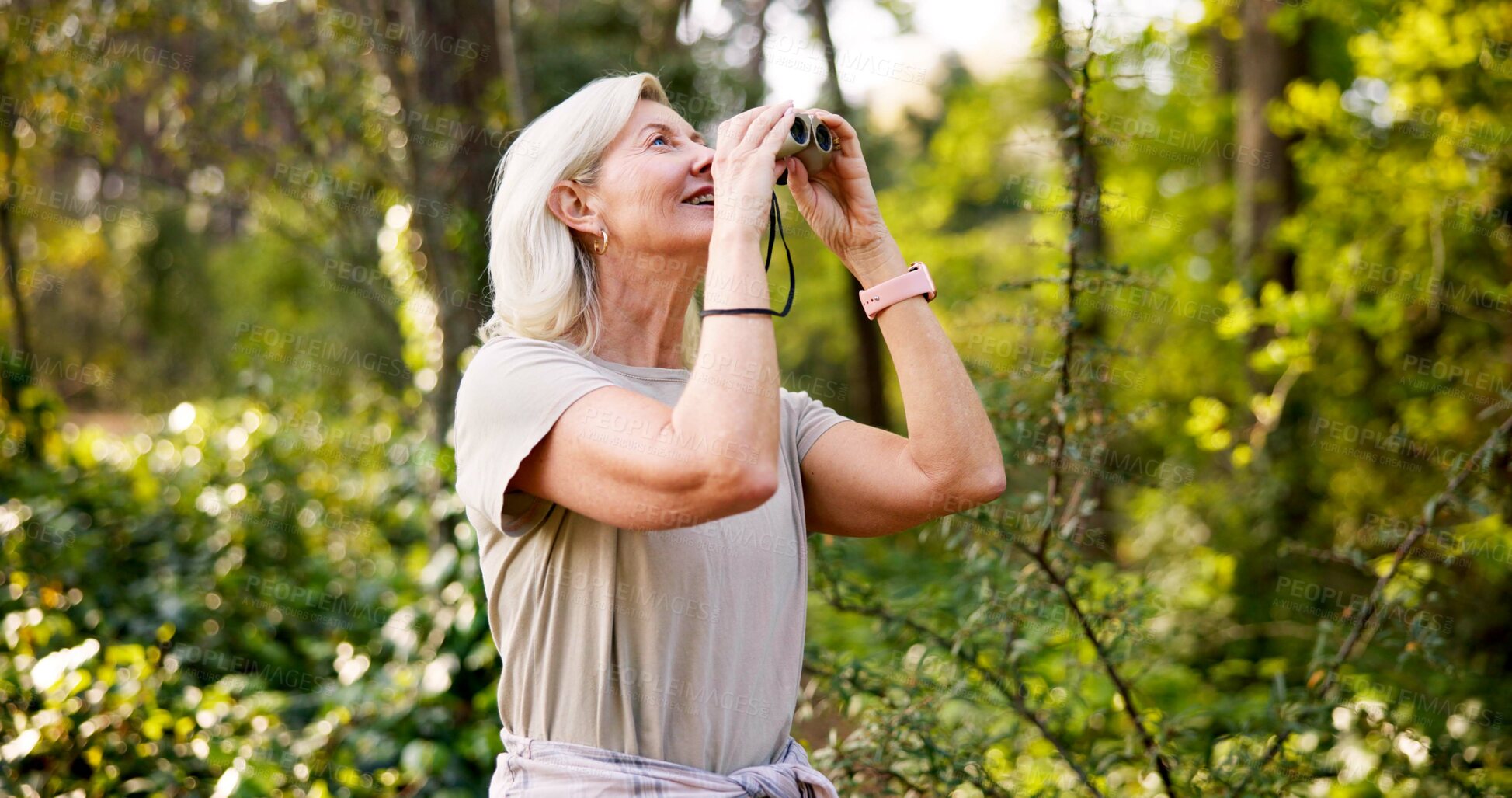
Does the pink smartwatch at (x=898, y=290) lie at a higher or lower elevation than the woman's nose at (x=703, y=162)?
lower

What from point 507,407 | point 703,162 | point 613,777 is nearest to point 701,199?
point 703,162

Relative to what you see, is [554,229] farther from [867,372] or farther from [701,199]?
[867,372]

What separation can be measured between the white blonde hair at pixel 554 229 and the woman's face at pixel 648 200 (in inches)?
0.9

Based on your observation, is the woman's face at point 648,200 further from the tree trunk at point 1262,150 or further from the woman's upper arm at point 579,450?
the tree trunk at point 1262,150

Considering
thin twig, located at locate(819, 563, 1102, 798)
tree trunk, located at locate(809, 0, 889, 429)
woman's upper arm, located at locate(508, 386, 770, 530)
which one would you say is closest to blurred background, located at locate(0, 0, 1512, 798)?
thin twig, located at locate(819, 563, 1102, 798)

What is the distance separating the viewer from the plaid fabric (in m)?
1.42

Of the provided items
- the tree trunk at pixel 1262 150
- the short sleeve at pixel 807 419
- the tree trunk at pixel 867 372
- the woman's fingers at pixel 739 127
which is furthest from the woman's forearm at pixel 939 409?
the tree trunk at pixel 867 372

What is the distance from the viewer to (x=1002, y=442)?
2.50 meters

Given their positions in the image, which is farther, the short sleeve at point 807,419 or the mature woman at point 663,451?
the short sleeve at point 807,419

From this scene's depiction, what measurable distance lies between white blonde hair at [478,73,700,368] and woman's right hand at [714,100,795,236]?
225mm

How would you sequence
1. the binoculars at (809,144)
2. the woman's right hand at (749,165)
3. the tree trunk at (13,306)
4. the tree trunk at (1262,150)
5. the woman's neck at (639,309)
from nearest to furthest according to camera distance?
the woman's right hand at (749,165), the binoculars at (809,144), the woman's neck at (639,309), the tree trunk at (13,306), the tree trunk at (1262,150)

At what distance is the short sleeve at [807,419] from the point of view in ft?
5.76

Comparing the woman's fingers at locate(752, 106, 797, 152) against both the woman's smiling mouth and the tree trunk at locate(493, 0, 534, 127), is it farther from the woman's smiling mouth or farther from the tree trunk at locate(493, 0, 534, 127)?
the tree trunk at locate(493, 0, 534, 127)

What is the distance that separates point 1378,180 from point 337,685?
509 centimetres
